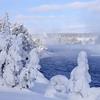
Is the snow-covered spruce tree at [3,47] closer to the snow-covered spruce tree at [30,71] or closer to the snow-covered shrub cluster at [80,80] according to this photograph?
the snow-covered spruce tree at [30,71]

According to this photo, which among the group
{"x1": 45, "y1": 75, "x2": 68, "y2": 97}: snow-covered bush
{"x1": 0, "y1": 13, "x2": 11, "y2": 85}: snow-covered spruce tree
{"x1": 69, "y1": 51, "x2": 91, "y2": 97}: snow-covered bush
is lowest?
{"x1": 45, "y1": 75, "x2": 68, "y2": 97}: snow-covered bush

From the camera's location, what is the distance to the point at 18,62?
25.8 meters

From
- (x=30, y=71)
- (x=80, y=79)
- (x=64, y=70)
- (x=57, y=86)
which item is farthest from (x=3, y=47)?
(x=64, y=70)

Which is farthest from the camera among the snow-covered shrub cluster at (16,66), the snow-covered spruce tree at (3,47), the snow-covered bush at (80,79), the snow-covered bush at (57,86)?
the snow-covered spruce tree at (3,47)

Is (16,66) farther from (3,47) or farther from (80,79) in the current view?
(80,79)

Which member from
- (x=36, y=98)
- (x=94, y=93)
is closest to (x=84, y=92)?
(x=94, y=93)

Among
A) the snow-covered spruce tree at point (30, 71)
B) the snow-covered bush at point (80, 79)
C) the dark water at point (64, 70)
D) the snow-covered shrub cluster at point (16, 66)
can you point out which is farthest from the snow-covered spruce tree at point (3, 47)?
the dark water at point (64, 70)

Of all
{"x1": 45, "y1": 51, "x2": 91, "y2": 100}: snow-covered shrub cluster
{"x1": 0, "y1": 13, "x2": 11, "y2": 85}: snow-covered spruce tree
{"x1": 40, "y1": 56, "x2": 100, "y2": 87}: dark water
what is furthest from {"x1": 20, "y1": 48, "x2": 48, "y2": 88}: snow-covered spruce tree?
{"x1": 40, "y1": 56, "x2": 100, "y2": 87}: dark water

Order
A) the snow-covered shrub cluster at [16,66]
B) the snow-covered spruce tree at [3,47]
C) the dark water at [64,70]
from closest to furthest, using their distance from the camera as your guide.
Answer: the snow-covered shrub cluster at [16,66]
the snow-covered spruce tree at [3,47]
the dark water at [64,70]

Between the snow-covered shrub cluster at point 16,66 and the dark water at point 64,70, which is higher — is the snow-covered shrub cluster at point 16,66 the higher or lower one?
the higher one

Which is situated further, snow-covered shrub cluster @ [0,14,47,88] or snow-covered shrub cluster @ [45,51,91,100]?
snow-covered shrub cluster @ [0,14,47,88]

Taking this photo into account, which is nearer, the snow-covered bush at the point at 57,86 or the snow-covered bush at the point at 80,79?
the snow-covered bush at the point at 80,79

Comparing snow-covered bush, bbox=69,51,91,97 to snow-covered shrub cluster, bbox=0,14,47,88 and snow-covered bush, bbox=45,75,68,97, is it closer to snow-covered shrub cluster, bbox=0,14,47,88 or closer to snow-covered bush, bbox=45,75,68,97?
snow-covered bush, bbox=45,75,68,97

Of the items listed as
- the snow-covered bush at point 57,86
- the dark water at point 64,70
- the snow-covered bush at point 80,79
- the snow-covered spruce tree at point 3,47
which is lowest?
the dark water at point 64,70
